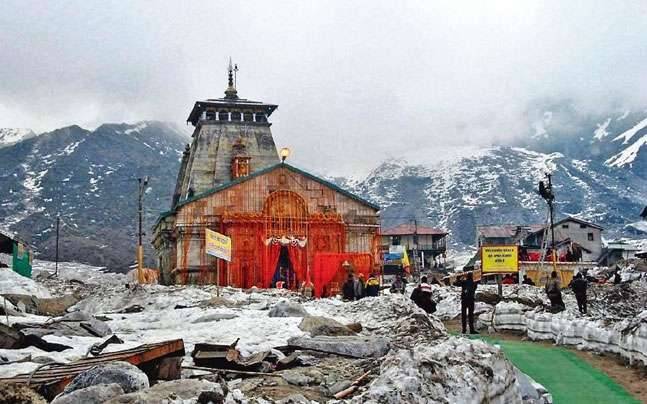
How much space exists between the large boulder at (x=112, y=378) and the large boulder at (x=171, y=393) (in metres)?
0.66

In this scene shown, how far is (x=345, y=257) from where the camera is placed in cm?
3356

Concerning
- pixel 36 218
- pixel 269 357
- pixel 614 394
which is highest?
pixel 36 218

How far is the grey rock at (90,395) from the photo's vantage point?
623 cm

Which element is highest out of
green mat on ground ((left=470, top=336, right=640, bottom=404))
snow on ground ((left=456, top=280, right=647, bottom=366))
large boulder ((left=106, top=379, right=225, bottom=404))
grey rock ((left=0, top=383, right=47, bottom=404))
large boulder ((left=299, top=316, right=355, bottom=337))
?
large boulder ((left=106, top=379, right=225, bottom=404))

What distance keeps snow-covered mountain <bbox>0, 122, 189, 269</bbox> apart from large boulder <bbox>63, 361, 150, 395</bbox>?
9207 cm

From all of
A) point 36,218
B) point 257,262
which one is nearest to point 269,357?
point 257,262

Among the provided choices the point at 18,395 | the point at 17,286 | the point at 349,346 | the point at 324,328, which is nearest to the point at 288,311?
the point at 324,328

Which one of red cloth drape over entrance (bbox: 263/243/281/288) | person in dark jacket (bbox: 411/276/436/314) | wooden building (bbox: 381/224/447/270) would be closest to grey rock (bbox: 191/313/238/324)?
person in dark jacket (bbox: 411/276/436/314)

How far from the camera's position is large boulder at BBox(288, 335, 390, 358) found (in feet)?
36.8

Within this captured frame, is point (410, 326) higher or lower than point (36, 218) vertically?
lower

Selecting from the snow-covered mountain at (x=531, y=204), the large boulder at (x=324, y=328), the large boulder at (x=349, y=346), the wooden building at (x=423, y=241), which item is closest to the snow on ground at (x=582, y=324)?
the large boulder at (x=349, y=346)

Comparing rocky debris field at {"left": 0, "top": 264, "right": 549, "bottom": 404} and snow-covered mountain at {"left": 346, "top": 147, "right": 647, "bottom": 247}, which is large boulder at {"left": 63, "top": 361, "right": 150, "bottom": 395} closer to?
rocky debris field at {"left": 0, "top": 264, "right": 549, "bottom": 404}

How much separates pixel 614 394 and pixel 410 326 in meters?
Result: 4.93

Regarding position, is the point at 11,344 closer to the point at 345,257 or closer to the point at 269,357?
the point at 269,357
